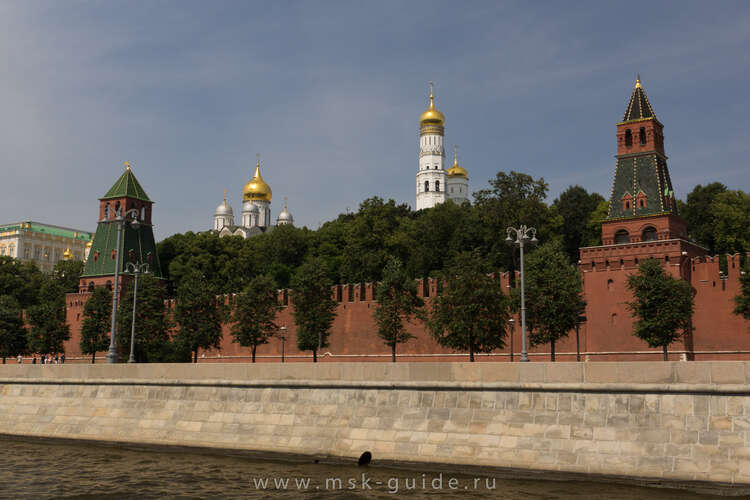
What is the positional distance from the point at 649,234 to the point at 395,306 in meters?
16.2

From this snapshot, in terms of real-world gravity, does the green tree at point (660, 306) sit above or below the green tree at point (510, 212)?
below

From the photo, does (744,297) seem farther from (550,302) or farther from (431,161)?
(431,161)

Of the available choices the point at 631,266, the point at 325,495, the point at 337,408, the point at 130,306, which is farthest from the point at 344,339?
the point at 325,495

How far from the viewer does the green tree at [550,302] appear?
39.8m

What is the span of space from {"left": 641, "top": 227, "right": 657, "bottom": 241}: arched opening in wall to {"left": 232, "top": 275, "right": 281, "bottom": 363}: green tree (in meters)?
24.6

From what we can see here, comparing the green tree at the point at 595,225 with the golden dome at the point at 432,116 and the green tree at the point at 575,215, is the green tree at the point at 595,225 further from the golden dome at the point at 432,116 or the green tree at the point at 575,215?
the golden dome at the point at 432,116

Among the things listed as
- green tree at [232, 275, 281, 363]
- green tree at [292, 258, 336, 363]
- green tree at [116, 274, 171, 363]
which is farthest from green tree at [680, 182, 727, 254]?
green tree at [116, 274, 171, 363]

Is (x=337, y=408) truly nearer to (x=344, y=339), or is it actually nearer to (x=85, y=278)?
(x=344, y=339)

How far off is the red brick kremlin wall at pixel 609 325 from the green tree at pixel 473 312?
5.30m

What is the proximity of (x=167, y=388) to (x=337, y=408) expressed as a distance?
7.20 meters

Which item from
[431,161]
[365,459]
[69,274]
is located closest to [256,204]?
[431,161]

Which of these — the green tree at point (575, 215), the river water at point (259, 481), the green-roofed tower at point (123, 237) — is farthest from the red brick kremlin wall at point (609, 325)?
the river water at point (259, 481)

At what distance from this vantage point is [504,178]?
65.4 metres

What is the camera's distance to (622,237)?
46.9 m
